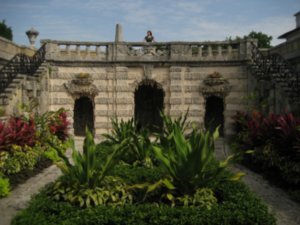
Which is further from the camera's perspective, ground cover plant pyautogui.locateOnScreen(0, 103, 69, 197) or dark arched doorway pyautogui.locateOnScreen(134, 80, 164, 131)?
dark arched doorway pyautogui.locateOnScreen(134, 80, 164, 131)

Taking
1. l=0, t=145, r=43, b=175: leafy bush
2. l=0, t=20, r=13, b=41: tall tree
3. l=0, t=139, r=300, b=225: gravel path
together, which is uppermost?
l=0, t=20, r=13, b=41: tall tree

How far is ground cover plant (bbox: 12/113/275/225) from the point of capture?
512cm

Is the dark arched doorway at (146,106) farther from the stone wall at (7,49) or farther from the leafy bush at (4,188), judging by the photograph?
the leafy bush at (4,188)

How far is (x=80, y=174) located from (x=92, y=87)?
11871 millimetres

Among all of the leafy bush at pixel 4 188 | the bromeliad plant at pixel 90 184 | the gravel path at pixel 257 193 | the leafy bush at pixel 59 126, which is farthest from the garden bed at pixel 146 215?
the leafy bush at pixel 59 126

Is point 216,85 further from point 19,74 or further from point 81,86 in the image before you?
point 19,74

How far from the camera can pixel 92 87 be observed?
1761 centimetres

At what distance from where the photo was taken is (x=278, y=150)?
31.6 feet

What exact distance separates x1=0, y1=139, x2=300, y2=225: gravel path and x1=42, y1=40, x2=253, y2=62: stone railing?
26.0ft

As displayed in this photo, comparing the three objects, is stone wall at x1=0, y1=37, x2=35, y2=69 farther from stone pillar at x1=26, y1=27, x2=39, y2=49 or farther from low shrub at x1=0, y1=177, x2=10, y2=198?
low shrub at x1=0, y1=177, x2=10, y2=198

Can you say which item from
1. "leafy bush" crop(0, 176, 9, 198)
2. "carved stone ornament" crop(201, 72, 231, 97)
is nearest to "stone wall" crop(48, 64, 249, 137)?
"carved stone ornament" crop(201, 72, 231, 97)

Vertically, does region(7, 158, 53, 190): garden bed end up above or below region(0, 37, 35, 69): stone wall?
below

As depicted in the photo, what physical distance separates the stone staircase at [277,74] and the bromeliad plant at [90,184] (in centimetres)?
806

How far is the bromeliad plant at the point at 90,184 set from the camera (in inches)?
226
